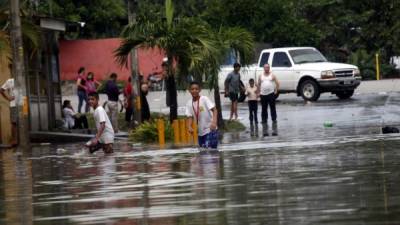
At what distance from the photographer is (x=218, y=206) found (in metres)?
10.8

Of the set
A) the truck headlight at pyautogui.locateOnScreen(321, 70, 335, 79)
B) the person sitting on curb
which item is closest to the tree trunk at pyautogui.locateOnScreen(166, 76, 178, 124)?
the person sitting on curb

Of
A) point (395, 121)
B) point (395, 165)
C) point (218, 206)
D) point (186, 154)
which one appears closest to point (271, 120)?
point (395, 121)

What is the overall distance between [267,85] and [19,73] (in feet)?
26.1

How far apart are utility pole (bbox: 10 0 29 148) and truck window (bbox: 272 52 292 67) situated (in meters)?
15.6

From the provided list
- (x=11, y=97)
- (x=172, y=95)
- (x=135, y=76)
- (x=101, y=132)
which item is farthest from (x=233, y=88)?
(x=101, y=132)

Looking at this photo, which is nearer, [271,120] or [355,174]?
[355,174]

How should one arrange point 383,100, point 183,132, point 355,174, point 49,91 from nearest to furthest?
point 355,174
point 183,132
point 49,91
point 383,100

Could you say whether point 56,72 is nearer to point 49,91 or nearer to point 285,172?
point 49,91

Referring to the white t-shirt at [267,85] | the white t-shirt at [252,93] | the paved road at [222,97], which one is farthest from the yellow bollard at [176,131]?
the paved road at [222,97]

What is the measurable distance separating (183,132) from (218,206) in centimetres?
1462

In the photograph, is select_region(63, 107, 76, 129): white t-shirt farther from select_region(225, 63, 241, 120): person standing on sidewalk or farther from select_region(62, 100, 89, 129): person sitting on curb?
select_region(225, 63, 241, 120): person standing on sidewalk

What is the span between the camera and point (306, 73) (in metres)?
38.4

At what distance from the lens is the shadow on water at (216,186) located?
33.1 ft

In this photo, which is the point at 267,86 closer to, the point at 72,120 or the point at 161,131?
the point at 161,131
